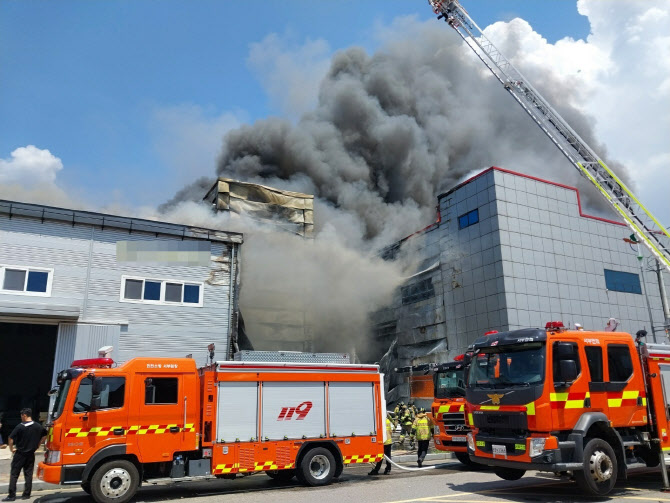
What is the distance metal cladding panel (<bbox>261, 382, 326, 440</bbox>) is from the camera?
8.63 metres

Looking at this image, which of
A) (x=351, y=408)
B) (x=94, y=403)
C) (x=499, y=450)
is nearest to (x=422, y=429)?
(x=351, y=408)

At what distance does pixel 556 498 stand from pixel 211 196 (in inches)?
815

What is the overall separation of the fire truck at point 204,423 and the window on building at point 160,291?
7252 mm

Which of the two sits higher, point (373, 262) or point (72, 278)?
point (373, 262)

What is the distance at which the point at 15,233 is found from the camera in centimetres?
1397

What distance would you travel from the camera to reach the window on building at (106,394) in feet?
24.4

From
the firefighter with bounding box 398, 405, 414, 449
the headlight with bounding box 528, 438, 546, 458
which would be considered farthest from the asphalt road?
the firefighter with bounding box 398, 405, 414, 449

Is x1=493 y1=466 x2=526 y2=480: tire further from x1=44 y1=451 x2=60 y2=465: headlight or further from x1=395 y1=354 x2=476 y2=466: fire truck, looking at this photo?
x1=44 y1=451 x2=60 y2=465: headlight

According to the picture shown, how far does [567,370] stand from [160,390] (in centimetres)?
598

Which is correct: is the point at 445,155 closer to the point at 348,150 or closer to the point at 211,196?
the point at 348,150

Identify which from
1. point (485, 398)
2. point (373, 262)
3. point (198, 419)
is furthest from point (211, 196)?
point (485, 398)

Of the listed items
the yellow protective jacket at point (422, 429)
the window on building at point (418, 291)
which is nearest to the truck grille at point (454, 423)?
the yellow protective jacket at point (422, 429)

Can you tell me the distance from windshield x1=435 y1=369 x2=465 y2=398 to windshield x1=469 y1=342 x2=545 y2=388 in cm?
345

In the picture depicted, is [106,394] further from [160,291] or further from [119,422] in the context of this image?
[160,291]
